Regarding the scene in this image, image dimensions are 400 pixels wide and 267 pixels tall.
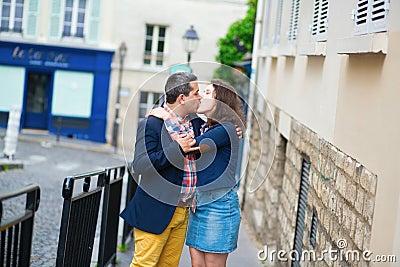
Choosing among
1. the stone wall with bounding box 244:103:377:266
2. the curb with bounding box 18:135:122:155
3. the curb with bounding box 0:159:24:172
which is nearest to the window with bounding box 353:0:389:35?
the stone wall with bounding box 244:103:377:266

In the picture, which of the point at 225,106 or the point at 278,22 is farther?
the point at 278,22

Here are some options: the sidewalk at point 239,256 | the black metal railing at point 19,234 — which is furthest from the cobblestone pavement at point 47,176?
the black metal railing at point 19,234

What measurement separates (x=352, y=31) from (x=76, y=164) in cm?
1499

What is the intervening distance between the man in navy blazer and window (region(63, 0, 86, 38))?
22251 millimetres

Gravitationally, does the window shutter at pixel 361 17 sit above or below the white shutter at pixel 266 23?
below

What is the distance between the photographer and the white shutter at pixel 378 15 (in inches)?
154

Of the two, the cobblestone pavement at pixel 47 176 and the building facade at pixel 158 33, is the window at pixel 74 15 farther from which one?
the cobblestone pavement at pixel 47 176

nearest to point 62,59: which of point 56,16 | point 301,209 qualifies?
point 56,16

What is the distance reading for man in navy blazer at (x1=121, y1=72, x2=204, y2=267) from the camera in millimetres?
4641

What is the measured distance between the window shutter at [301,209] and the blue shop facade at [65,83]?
2022cm

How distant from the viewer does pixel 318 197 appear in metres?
5.66

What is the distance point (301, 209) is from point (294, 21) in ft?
7.68

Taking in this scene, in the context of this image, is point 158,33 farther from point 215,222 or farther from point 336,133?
point 215,222

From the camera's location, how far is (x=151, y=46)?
27.5 metres
